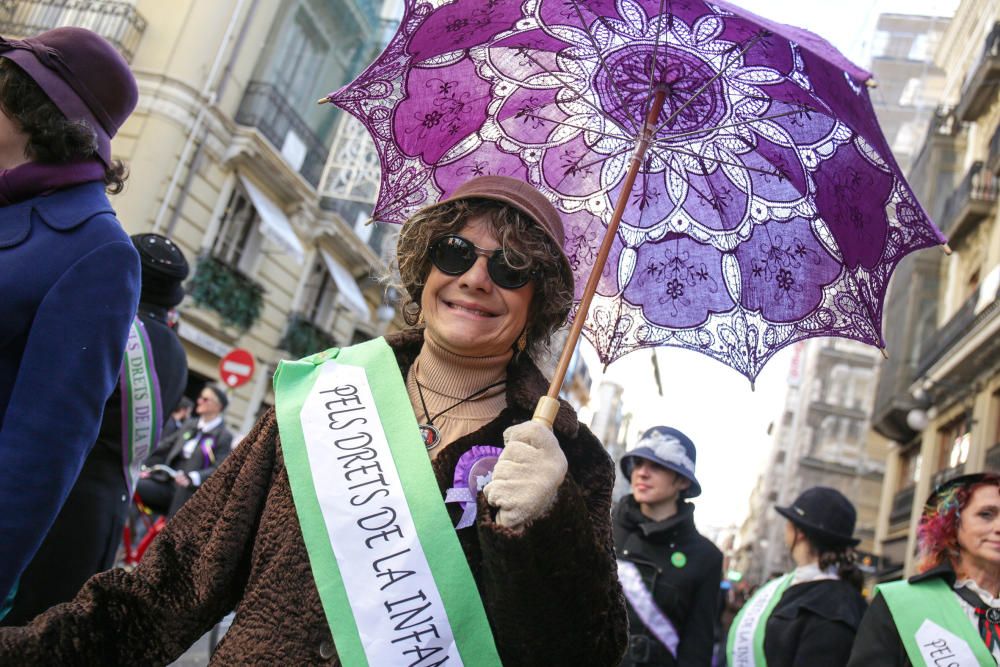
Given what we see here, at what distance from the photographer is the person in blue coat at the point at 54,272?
215 cm

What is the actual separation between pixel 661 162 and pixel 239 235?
17.1 m

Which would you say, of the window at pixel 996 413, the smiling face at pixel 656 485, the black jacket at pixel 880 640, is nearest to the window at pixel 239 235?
the window at pixel 996 413

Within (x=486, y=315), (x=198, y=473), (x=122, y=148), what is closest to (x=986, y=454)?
(x=198, y=473)

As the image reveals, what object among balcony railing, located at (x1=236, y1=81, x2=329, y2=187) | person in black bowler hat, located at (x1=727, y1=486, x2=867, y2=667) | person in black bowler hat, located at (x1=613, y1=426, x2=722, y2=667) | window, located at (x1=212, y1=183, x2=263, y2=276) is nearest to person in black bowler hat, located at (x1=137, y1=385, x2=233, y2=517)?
person in black bowler hat, located at (x1=613, y1=426, x2=722, y2=667)

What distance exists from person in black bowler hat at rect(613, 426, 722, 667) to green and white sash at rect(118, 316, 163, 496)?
2.27 metres

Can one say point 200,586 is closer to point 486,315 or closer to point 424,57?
point 486,315

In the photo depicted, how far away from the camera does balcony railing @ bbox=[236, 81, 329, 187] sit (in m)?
17.8

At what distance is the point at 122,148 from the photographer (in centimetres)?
1588

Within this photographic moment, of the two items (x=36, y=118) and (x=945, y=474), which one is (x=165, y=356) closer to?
(x=36, y=118)

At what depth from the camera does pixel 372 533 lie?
204 cm

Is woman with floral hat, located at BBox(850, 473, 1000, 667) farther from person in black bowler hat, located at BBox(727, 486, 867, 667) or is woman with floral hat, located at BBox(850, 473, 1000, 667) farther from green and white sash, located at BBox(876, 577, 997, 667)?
person in black bowler hat, located at BBox(727, 486, 867, 667)

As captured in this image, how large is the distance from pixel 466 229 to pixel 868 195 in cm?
154

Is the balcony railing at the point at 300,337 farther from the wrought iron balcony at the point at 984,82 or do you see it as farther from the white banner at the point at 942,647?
the white banner at the point at 942,647

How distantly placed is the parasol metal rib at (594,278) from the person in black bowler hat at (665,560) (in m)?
2.42
